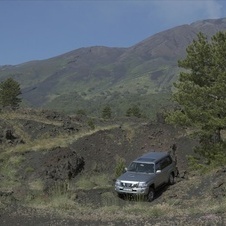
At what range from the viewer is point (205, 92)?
27344 mm

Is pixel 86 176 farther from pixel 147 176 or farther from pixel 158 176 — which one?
pixel 147 176

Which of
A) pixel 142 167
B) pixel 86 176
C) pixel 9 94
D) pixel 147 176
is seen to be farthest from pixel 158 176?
pixel 9 94

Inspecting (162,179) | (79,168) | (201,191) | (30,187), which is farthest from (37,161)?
(201,191)

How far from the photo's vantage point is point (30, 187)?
1033 inches

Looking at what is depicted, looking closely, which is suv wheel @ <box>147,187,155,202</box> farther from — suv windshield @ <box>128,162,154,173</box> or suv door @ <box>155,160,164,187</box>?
suv windshield @ <box>128,162,154,173</box>

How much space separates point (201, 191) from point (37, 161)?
50.9ft

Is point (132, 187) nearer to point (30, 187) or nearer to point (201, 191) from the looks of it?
point (201, 191)

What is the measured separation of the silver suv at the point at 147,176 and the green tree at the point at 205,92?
4799 millimetres

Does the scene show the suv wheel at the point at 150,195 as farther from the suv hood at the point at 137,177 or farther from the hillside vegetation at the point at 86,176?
the suv hood at the point at 137,177

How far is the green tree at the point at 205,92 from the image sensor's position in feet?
88.0

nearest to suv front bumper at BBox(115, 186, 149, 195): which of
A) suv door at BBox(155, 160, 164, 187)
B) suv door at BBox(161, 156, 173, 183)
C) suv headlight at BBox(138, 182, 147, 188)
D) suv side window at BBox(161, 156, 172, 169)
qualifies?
suv headlight at BBox(138, 182, 147, 188)

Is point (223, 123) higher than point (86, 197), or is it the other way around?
point (223, 123)

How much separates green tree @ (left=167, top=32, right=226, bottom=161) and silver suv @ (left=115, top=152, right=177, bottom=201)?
15.7 feet

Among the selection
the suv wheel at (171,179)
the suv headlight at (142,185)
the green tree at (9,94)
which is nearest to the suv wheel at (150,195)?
the suv headlight at (142,185)
